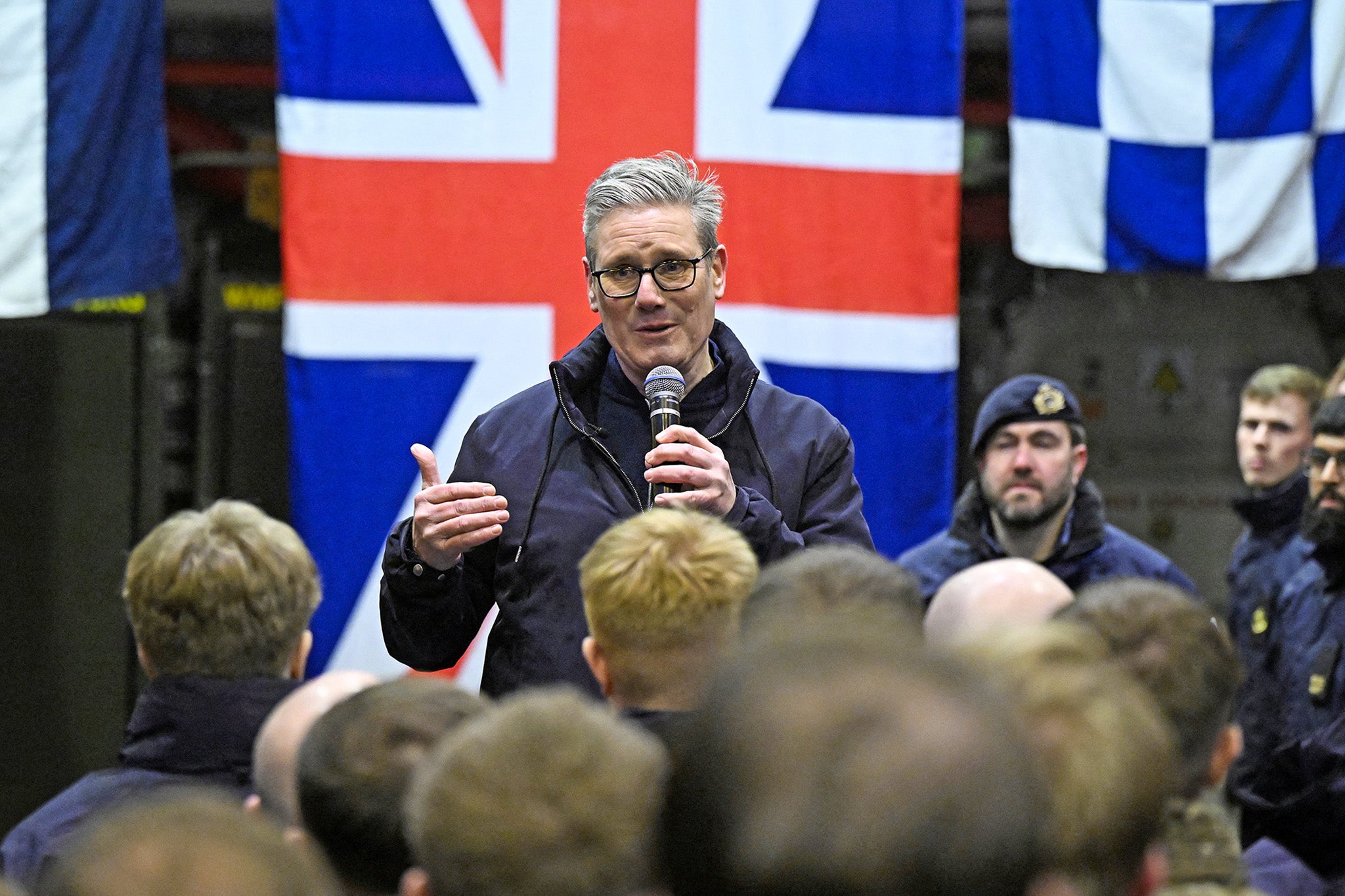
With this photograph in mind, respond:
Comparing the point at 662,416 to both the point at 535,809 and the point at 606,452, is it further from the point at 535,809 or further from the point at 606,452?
the point at 535,809

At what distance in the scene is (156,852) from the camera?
907 millimetres

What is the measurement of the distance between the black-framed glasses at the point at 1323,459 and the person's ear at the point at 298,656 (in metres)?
2.14

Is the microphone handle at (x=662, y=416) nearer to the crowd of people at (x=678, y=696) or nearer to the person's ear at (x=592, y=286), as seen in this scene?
the crowd of people at (x=678, y=696)

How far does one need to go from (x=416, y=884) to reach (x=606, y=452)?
1.19 m

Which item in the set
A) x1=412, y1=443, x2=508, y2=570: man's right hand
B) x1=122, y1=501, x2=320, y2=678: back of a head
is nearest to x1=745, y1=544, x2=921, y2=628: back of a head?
x1=412, y1=443, x2=508, y2=570: man's right hand

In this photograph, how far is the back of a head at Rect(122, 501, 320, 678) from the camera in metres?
2.02

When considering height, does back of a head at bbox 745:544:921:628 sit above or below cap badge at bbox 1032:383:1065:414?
below

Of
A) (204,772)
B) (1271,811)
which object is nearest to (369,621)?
(204,772)

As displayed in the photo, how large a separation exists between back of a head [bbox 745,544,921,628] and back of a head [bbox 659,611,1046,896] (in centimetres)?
68

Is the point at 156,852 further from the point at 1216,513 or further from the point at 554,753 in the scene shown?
the point at 1216,513

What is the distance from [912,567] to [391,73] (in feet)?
6.16

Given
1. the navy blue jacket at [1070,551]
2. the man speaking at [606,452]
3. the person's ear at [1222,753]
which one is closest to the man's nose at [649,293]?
the man speaking at [606,452]

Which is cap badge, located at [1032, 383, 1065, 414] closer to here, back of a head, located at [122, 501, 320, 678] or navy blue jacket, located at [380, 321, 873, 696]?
navy blue jacket, located at [380, 321, 873, 696]

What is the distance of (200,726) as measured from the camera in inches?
75.5
